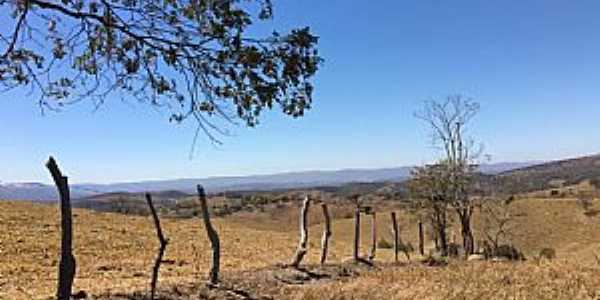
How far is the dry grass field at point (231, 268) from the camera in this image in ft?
50.0

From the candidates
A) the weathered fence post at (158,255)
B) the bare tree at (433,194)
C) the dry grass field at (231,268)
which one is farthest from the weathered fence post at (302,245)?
the bare tree at (433,194)

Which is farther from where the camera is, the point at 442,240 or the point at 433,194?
the point at 433,194

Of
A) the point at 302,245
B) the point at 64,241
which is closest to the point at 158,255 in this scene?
the point at 64,241

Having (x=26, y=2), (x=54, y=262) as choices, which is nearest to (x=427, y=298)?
(x=26, y=2)

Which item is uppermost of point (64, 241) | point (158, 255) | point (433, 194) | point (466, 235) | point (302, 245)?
point (433, 194)

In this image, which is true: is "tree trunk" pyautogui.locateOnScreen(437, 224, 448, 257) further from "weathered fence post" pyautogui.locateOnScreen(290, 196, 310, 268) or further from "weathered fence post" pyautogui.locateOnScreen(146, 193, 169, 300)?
"weathered fence post" pyautogui.locateOnScreen(146, 193, 169, 300)

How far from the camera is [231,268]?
2378 cm

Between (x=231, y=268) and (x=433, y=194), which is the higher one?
(x=433, y=194)

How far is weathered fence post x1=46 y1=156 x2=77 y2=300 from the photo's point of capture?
11.9 m

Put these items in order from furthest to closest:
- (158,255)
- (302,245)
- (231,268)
Result: 1. (231,268)
2. (302,245)
3. (158,255)

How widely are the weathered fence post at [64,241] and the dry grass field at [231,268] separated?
2.74 meters

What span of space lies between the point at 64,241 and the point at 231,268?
39.8ft

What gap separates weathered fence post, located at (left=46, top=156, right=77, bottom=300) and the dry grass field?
2.74m

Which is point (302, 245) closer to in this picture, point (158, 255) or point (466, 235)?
point (158, 255)
